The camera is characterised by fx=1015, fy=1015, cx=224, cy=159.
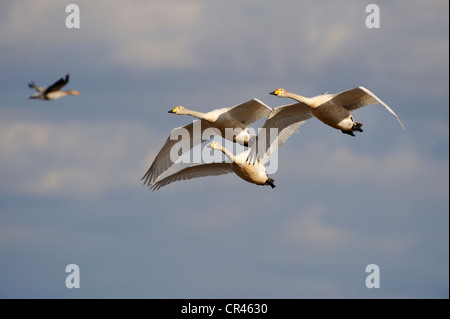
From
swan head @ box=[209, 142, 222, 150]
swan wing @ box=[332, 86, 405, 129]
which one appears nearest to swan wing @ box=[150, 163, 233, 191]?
swan head @ box=[209, 142, 222, 150]

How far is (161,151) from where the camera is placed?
3806cm

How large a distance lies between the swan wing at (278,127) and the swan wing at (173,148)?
3.27 meters

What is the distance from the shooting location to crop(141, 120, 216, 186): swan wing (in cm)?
3784

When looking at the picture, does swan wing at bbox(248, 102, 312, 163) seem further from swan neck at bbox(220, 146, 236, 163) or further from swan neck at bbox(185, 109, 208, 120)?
swan neck at bbox(185, 109, 208, 120)

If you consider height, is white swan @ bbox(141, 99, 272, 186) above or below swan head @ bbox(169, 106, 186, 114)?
below

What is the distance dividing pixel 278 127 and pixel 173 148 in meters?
4.89

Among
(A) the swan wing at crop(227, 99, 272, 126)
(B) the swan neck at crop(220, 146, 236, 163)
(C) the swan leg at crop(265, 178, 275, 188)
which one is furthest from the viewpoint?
(C) the swan leg at crop(265, 178, 275, 188)

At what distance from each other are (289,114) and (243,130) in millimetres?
1885

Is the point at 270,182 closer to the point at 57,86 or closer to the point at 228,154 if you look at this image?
the point at 228,154

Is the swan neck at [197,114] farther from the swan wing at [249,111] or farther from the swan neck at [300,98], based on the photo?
the swan neck at [300,98]

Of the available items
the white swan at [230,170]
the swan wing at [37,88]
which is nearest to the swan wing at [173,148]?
the white swan at [230,170]

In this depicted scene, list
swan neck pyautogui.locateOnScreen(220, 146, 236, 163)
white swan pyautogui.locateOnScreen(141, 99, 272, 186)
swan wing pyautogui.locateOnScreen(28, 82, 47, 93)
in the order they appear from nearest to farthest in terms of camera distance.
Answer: swan wing pyautogui.locateOnScreen(28, 82, 47, 93)
swan neck pyautogui.locateOnScreen(220, 146, 236, 163)
white swan pyautogui.locateOnScreen(141, 99, 272, 186)

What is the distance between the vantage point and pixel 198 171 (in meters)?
36.3
